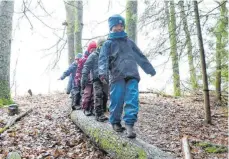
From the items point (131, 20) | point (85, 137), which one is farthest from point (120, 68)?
point (131, 20)

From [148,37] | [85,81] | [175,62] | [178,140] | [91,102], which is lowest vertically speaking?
[178,140]

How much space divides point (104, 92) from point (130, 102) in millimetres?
2259

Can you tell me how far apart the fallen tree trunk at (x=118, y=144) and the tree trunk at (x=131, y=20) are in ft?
22.5

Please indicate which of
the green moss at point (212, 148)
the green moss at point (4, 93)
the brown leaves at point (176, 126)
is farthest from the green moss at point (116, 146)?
the green moss at point (4, 93)

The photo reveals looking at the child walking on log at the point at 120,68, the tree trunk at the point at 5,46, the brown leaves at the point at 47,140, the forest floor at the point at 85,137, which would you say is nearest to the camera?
the child walking on log at the point at 120,68

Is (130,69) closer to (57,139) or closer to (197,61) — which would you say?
(57,139)

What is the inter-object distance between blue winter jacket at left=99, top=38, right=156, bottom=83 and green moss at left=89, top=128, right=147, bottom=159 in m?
1.05

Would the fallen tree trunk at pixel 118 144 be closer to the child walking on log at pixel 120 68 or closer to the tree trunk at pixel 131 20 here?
the child walking on log at pixel 120 68

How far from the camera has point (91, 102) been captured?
7.58 m

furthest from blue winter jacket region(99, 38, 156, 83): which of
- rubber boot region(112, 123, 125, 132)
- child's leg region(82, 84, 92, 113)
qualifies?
child's leg region(82, 84, 92, 113)

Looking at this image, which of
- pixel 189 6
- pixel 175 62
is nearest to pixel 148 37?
pixel 175 62

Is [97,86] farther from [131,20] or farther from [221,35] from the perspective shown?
[131,20]

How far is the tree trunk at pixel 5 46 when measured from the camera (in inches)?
393

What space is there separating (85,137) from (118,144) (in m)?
1.97
